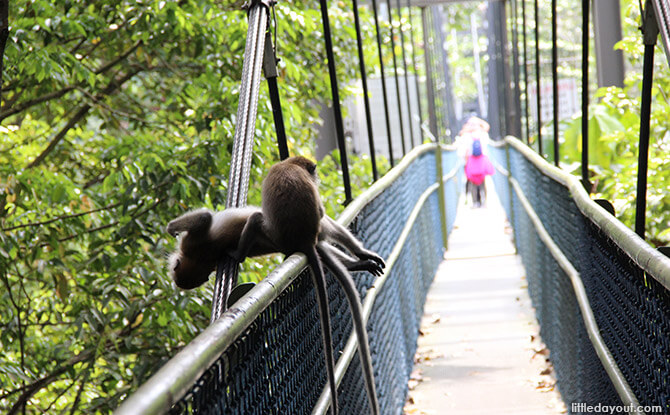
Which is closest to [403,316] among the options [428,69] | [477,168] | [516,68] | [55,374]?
[55,374]

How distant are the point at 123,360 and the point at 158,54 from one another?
2.39 metres

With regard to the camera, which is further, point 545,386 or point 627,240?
point 545,386

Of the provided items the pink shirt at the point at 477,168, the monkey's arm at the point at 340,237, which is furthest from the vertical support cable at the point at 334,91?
the pink shirt at the point at 477,168

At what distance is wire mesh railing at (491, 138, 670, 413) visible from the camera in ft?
7.60

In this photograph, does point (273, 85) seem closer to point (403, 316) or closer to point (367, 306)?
point (367, 306)

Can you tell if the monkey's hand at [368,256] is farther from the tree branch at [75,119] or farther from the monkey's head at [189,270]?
the tree branch at [75,119]

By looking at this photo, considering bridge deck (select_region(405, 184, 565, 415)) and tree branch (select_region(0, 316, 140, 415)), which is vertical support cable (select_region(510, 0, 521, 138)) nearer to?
bridge deck (select_region(405, 184, 565, 415))

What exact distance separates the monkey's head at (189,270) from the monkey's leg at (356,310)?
44 cm

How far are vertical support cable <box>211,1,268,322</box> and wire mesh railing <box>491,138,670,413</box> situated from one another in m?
1.16

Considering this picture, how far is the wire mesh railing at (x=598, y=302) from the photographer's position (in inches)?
91.2

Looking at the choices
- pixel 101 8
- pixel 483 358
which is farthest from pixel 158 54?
pixel 483 358

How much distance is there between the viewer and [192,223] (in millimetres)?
2924

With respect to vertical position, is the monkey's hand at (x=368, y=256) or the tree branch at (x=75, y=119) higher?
the tree branch at (x=75, y=119)

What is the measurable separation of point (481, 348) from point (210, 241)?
440 cm
